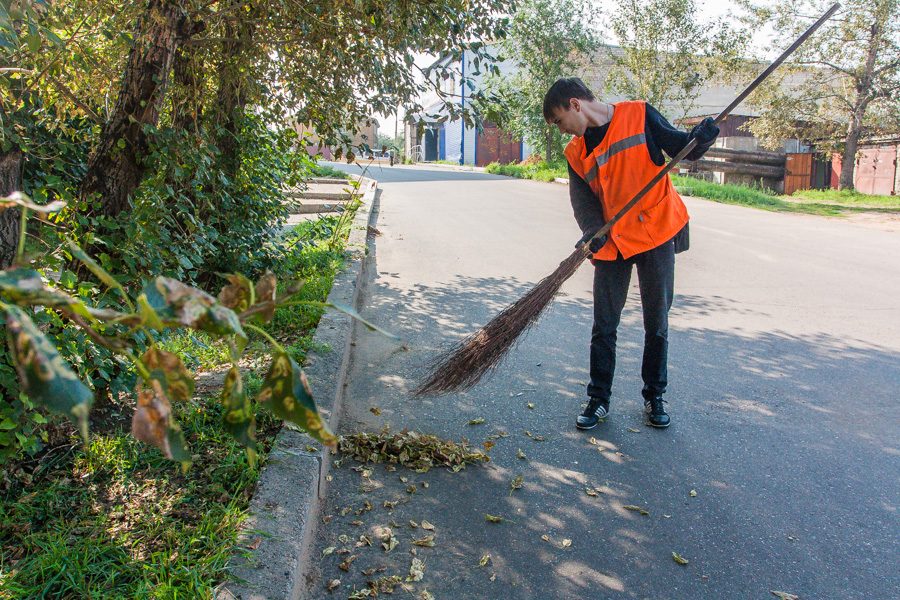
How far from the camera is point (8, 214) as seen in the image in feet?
9.57

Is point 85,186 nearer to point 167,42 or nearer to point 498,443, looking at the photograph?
point 167,42

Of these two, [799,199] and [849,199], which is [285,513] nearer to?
[799,199]

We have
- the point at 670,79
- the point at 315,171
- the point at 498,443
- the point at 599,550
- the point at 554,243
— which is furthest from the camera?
the point at 670,79

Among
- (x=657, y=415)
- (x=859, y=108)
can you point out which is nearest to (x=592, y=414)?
(x=657, y=415)

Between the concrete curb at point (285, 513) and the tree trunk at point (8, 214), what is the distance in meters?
1.32

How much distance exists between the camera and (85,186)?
3.55 metres

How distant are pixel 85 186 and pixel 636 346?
3884 mm

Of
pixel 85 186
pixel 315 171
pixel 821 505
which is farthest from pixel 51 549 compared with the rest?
pixel 315 171

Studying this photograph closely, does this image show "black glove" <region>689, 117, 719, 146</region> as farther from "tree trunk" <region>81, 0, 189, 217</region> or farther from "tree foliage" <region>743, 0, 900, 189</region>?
"tree foliage" <region>743, 0, 900, 189</region>

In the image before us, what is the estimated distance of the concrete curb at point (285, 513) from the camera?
2.35m

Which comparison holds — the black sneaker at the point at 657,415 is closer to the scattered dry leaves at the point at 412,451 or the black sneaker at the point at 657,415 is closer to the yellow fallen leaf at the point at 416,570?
the scattered dry leaves at the point at 412,451

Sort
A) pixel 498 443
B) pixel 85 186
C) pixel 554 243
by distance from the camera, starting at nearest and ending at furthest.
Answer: pixel 85 186, pixel 498 443, pixel 554 243

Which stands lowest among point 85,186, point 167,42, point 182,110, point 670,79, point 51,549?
point 51,549

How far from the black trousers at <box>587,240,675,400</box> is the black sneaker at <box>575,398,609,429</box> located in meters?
0.04
